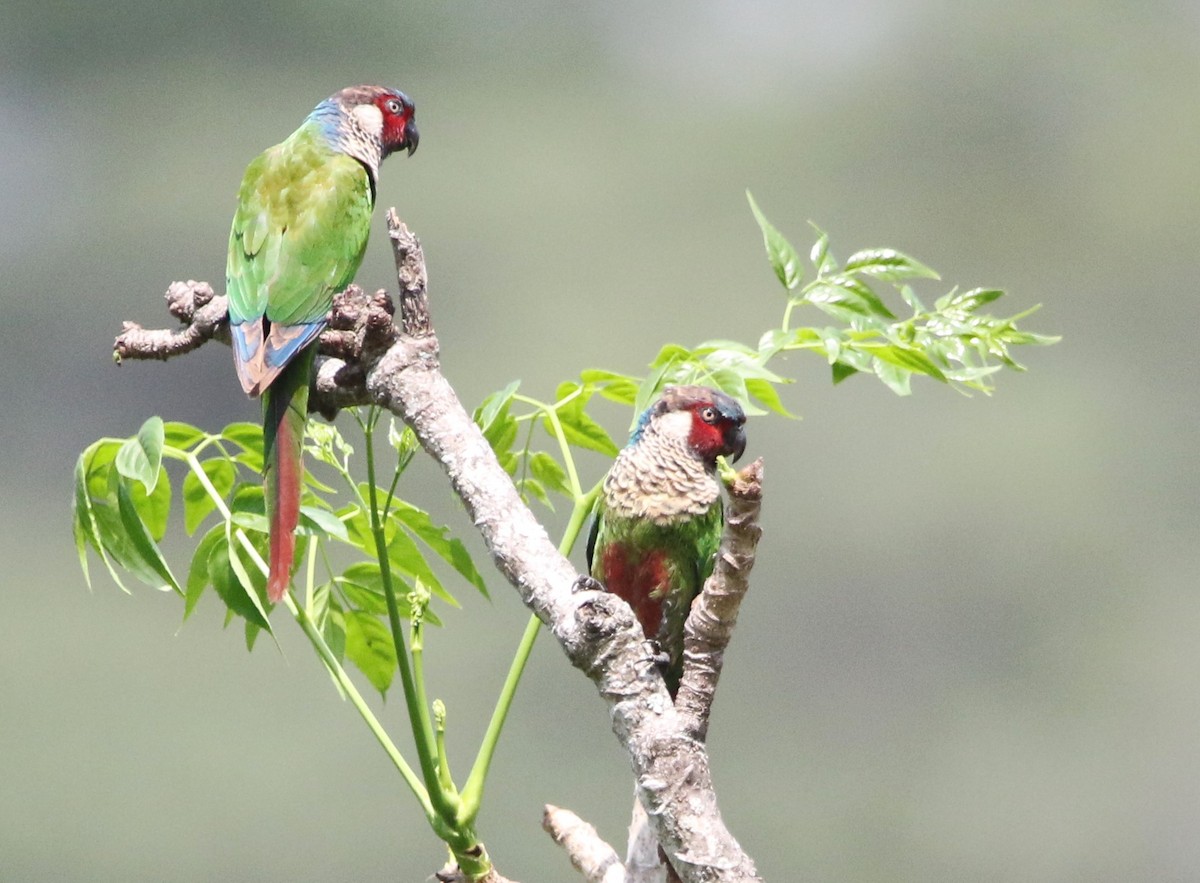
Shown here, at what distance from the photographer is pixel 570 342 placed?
4570 millimetres

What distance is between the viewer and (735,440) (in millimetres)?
1250

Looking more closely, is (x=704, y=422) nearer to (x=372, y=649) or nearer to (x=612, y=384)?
(x=612, y=384)

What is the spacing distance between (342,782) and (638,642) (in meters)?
3.99

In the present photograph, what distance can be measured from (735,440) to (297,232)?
1.63ft

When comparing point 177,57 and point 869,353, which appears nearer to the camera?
point 869,353

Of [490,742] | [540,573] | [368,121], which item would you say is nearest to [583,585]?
[540,573]

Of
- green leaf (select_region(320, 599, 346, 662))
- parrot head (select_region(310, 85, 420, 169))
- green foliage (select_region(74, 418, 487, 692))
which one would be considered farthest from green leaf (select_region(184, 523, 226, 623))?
parrot head (select_region(310, 85, 420, 169))

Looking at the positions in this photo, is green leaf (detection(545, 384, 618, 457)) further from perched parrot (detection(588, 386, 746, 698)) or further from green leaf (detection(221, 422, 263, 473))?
green leaf (detection(221, 422, 263, 473))

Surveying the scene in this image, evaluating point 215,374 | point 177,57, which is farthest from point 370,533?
point 177,57

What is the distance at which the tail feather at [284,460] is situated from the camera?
916mm

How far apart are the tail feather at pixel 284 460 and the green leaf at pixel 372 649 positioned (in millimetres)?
100

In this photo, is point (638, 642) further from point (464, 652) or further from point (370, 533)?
point (464, 652)

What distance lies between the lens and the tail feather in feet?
3.00

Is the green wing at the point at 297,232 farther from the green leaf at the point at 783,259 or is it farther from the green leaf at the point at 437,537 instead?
the green leaf at the point at 783,259
